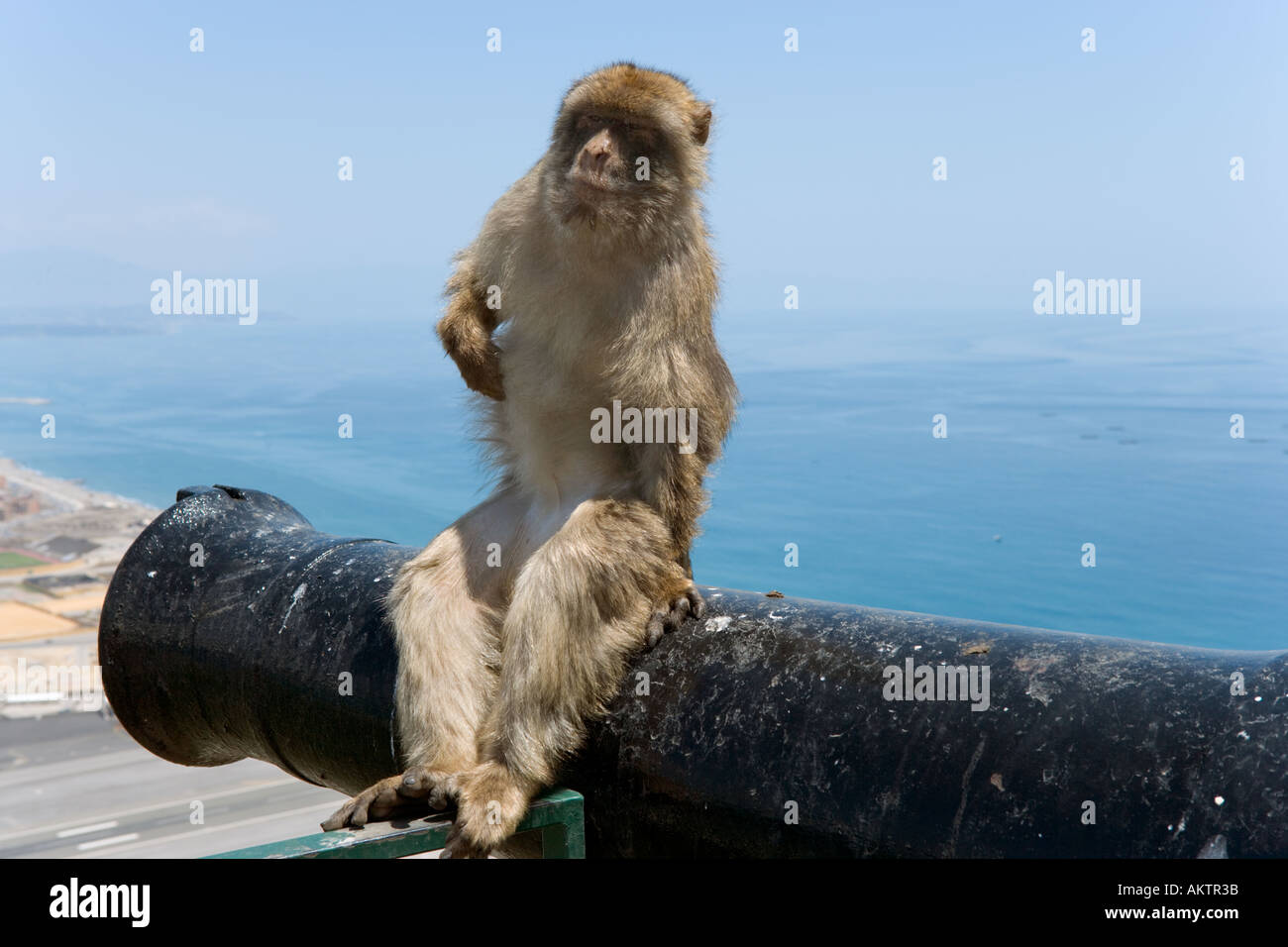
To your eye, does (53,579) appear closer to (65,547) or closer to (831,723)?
(65,547)

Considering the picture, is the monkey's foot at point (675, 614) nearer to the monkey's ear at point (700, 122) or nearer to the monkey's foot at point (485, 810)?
the monkey's foot at point (485, 810)

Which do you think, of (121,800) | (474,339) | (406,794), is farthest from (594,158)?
(121,800)

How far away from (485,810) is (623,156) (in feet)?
6.01

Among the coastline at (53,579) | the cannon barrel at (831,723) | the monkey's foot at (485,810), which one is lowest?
the coastline at (53,579)

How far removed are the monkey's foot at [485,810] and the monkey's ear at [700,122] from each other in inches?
76.9

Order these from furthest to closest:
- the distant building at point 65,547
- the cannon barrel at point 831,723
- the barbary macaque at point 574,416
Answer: the distant building at point 65,547, the barbary macaque at point 574,416, the cannon barrel at point 831,723

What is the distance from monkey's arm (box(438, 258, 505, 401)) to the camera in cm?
335

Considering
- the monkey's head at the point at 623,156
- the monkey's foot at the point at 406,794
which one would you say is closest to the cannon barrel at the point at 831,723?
the monkey's foot at the point at 406,794

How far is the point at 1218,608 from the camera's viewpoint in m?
31.4

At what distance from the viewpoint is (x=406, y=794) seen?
2.57 m

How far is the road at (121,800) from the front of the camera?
33.0m

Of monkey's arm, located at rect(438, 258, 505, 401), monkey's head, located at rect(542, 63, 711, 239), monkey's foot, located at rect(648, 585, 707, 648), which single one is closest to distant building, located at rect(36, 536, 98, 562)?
monkey's arm, located at rect(438, 258, 505, 401)

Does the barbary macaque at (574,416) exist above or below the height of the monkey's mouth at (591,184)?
below
